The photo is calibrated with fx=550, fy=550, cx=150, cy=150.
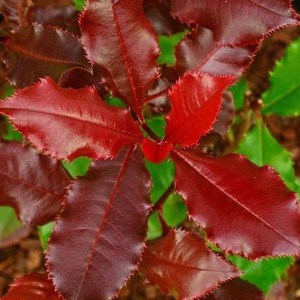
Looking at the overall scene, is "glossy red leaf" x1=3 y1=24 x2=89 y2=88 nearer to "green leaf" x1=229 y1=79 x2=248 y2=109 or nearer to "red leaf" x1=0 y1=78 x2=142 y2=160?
"red leaf" x1=0 y1=78 x2=142 y2=160

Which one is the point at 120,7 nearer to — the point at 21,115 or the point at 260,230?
the point at 21,115

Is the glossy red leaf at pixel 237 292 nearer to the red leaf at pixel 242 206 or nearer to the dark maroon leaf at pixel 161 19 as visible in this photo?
the red leaf at pixel 242 206

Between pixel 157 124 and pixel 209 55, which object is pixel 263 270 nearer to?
pixel 157 124

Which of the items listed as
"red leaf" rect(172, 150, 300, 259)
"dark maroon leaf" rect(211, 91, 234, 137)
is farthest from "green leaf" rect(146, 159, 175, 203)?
"red leaf" rect(172, 150, 300, 259)

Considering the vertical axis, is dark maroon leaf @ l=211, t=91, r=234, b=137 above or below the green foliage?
above

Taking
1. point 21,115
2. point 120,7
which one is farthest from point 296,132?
point 21,115

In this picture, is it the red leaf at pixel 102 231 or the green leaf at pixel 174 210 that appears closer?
the red leaf at pixel 102 231

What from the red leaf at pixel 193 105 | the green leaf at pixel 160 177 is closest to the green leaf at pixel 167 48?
the green leaf at pixel 160 177
